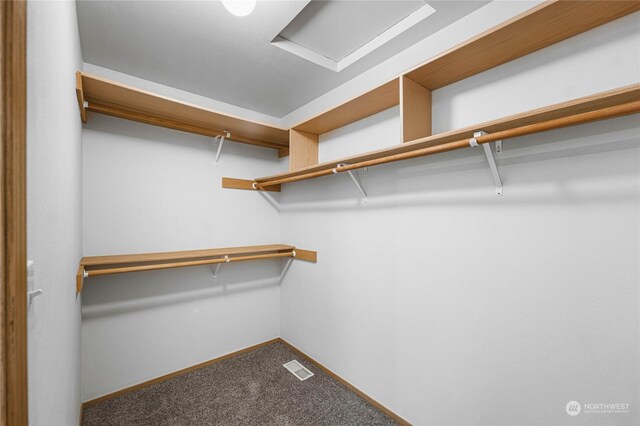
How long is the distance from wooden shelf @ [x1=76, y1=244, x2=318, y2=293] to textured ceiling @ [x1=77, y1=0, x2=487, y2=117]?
4.43ft

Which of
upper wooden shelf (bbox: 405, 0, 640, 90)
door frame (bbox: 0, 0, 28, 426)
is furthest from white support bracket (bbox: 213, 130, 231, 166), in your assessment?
door frame (bbox: 0, 0, 28, 426)

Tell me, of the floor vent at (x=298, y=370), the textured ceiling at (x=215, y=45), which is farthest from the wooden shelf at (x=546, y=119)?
the floor vent at (x=298, y=370)

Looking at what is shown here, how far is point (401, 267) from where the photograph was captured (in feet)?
5.91

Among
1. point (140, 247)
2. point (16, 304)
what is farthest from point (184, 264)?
point (16, 304)

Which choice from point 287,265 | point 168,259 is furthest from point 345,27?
point 287,265

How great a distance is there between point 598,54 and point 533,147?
0.40 metres

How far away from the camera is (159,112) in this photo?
1990 mm

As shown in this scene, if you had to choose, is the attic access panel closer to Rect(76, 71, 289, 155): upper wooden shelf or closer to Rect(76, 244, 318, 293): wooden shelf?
Rect(76, 71, 289, 155): upper wooden shelf

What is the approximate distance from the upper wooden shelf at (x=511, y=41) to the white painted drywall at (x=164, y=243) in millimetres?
1486

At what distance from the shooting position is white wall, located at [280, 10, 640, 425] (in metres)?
1.08

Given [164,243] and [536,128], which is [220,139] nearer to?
[164,243]

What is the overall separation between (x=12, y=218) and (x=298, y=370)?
239cm

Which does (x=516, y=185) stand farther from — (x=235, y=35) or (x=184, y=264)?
(x=184, y=264)

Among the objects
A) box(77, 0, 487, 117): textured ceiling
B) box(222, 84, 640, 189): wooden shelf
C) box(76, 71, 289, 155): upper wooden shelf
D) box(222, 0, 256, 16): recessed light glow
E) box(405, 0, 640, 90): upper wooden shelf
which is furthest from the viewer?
box(76, 71, 289, 155): upper wooden shelf
